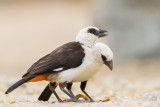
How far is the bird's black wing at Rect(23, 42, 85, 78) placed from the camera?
5488 mm

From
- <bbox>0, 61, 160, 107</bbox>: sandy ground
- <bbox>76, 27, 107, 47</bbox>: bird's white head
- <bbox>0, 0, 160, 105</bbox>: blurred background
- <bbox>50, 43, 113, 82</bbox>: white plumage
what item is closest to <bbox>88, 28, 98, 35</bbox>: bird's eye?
<bbox>76, 27, 107, 47</bbox>: bird's white head

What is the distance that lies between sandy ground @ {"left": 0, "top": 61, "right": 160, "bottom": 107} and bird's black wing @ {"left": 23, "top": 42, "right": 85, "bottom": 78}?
416mm

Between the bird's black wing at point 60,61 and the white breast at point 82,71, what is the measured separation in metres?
0.05

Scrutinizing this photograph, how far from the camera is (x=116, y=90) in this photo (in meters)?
8.01

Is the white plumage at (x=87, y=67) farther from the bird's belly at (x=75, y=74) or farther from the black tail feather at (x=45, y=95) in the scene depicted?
the black tail feather at (x=45, y=95)

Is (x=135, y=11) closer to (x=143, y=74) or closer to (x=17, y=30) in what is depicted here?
(x=143, y=74)

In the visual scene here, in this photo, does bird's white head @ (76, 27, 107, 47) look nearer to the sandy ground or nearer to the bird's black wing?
the bird's black wing

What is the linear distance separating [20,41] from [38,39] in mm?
984

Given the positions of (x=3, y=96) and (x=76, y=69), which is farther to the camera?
(x=3, y=96)

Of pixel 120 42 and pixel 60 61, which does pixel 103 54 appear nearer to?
pixel 60 61

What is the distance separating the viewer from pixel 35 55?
16.6 meters

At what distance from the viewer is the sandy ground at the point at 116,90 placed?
17.7 feet

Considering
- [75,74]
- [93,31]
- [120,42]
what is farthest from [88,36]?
[120,42]

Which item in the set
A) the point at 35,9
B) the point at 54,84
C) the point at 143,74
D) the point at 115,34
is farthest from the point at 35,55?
the point at 35,9
